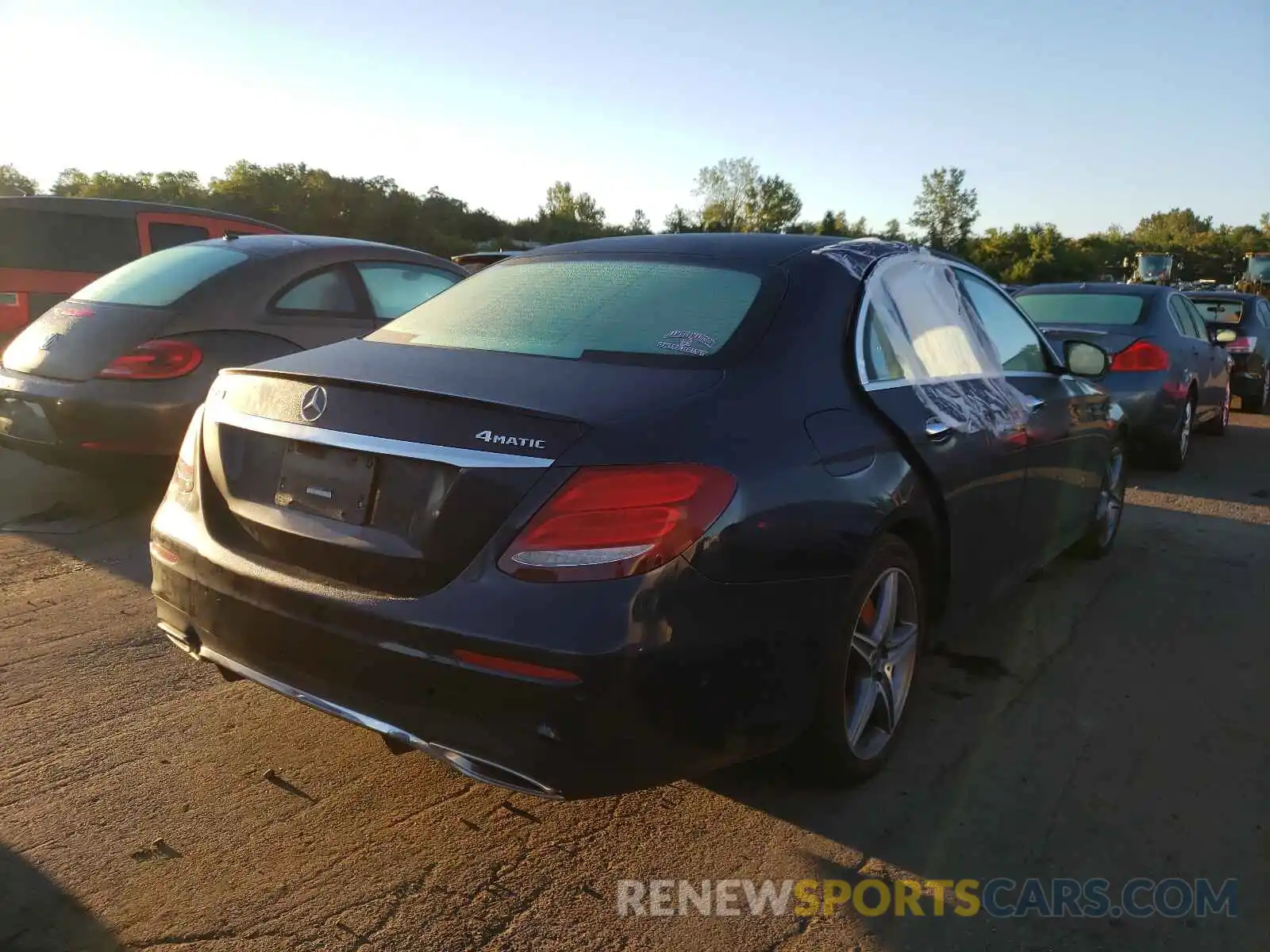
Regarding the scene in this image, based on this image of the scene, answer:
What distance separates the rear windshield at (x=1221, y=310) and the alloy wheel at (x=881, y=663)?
1082 cm

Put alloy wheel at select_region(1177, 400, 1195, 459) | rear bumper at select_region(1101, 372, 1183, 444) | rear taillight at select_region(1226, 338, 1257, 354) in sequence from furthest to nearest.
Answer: rear taillight at select_region(1226, 338, 1257, 354) < alloy wheel at select_region(1177, 400, 1195, 459) < rear bumper at select_region(1101, 372, 1183, 444)

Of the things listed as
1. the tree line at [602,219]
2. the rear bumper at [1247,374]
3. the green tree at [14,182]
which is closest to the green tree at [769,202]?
the tree line at [602,219]

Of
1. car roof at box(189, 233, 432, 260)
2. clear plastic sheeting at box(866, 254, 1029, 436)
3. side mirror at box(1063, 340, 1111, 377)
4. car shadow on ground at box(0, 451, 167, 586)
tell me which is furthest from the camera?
car roof at box(189, 233, 432, 260)

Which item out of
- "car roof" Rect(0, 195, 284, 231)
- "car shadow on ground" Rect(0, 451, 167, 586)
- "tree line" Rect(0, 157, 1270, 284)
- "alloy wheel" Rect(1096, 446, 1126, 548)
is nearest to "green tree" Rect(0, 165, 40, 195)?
"tree line" Rect(0, 157, 1270, 284)

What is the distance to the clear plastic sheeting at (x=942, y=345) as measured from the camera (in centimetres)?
306

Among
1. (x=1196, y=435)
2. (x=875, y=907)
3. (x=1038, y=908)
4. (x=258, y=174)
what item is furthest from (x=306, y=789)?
(x=258, y=174)

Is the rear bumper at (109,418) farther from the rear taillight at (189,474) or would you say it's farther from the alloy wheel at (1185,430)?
the alloy wheel at (1185,430)

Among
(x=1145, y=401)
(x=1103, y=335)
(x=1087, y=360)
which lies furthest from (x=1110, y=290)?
(x=1087, y=360)

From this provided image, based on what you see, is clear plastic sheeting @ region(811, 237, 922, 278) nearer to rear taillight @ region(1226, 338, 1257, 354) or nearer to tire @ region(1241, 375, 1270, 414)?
rear taillight @ region(1226, 338, 1257, 354)

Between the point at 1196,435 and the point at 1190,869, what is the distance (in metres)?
8.90

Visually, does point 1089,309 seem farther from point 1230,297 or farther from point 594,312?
point 594,312

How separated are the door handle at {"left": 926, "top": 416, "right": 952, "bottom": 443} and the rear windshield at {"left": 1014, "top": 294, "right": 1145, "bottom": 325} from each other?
542 cm

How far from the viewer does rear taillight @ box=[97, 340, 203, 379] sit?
4879 mm

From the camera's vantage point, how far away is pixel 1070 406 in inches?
168
